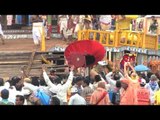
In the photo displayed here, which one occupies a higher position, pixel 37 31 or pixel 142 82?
pixel 37 31

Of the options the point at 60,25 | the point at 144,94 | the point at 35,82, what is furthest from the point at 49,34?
the point at 144,94

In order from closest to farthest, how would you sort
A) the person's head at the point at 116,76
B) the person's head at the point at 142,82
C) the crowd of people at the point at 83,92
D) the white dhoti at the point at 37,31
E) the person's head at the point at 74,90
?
the crowd of people at the point at 83,92 → the person's head at the point at 74,90 → the person's head at the point at 142,82 → the person's head at the point at 116,76 → the white dhoti at the point at 37,31

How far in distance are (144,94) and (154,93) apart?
67 cm

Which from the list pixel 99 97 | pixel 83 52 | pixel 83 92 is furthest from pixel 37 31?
pixel 99 97

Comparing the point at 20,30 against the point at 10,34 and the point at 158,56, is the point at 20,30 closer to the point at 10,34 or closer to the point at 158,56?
the point at 10,34

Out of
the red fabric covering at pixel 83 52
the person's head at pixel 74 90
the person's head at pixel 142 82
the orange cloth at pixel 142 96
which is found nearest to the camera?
the orange cloth at pixel 142 96

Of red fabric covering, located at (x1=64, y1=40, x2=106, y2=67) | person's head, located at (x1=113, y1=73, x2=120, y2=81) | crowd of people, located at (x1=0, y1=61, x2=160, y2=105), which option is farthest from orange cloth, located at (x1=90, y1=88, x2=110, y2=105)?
red fabric covering, located at (x1=64, y1=40, x2=106, y2=67)

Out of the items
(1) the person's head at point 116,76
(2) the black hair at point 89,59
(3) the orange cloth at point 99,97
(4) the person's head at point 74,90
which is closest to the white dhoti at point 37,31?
(2) the black hair at point 89,59

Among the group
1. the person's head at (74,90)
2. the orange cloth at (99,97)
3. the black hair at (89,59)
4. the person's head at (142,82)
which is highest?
the black hair at (89,59)

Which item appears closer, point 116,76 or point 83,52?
point 116,76

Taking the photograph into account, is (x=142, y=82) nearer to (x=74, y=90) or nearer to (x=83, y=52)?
(x=83, y=52)

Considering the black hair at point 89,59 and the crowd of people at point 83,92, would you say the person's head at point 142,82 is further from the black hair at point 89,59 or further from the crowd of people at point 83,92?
the black hair at point 89,59

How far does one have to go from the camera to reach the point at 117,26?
11.6 m

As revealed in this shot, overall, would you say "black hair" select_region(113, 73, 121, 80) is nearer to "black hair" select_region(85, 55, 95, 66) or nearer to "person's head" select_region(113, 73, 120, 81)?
"person's head" select_region(113, 73, 120, 81)
